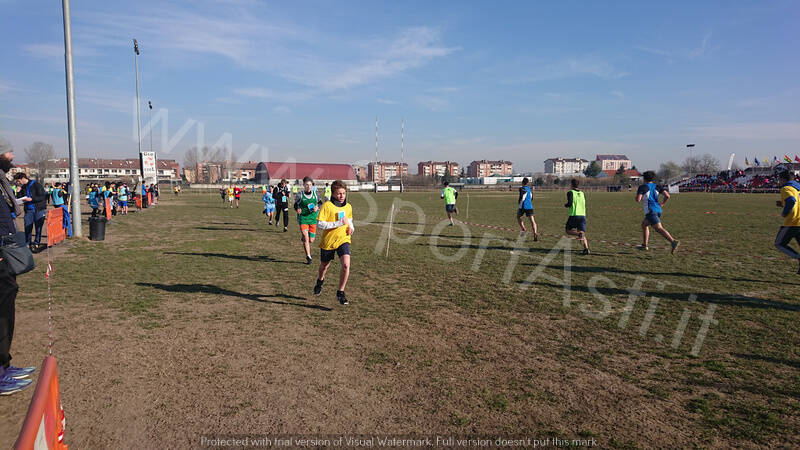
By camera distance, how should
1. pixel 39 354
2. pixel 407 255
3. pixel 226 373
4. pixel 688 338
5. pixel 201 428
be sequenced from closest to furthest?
pixel 201 428 → pixel 226 373 → pixel 39 354 → pixel 688 338 → pixel 407 255

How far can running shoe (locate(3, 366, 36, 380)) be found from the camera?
4.43 m

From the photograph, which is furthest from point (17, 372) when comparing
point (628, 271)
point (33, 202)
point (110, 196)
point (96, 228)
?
point (110, 196)

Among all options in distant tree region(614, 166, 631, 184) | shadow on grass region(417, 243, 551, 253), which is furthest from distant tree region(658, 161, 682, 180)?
shadow on grass region(417, 243, 551, 253)

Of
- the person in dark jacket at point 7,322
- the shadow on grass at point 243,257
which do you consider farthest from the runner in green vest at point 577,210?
the person in dark jacket at point 7,322

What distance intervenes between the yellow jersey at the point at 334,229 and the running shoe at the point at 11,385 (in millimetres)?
4059

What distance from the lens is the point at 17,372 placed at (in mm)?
4473

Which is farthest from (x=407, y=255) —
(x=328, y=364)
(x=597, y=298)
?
(x=328, y=364)

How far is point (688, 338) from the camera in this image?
5.75 m

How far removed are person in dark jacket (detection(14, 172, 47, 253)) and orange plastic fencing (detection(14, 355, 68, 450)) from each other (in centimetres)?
1112

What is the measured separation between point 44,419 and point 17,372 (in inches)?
125

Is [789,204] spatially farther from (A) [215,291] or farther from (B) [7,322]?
(B) [7,322]

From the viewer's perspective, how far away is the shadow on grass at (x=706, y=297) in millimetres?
7199

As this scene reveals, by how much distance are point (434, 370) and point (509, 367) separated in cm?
86

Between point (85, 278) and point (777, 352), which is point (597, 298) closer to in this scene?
point (777, 352)
